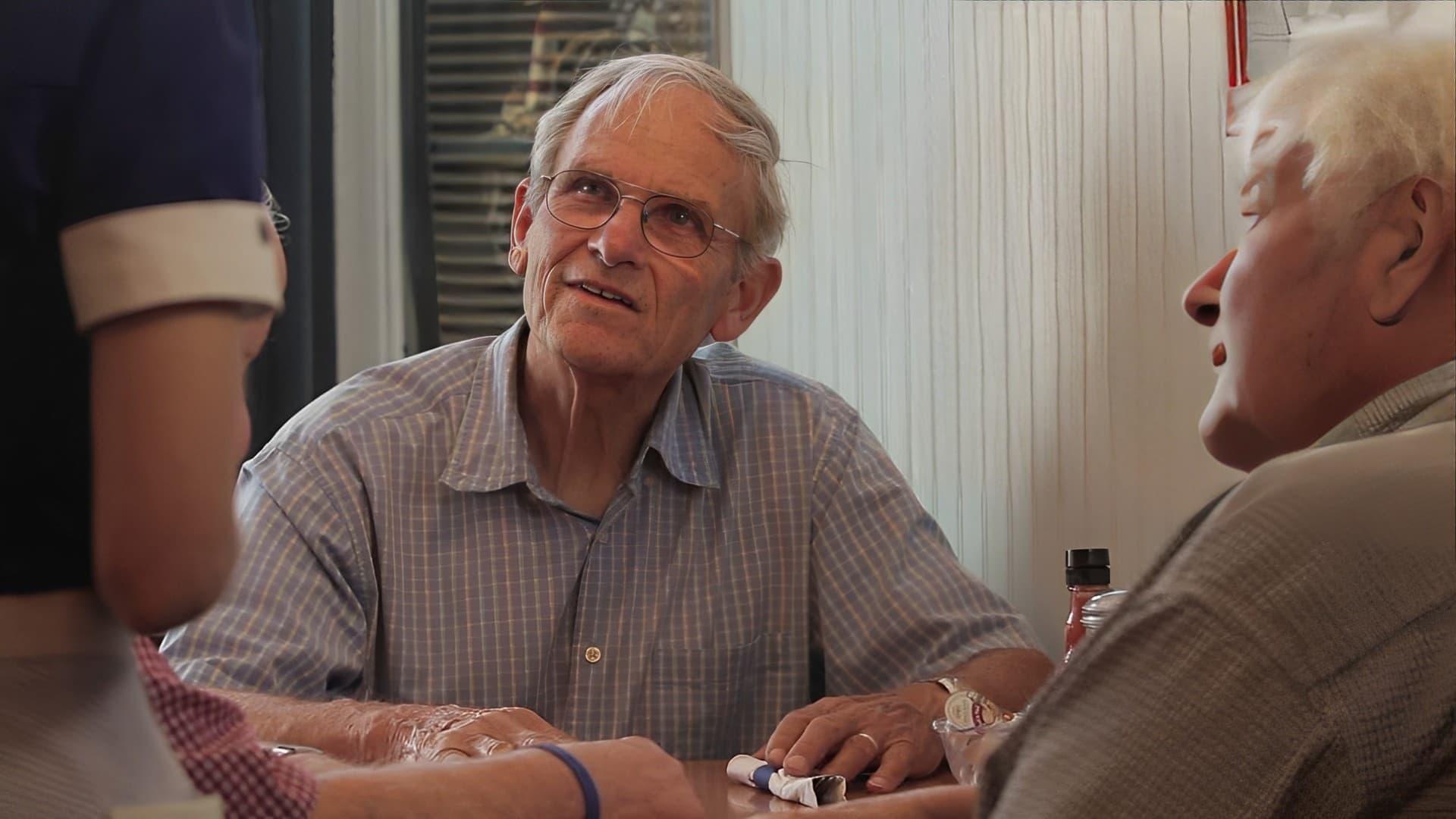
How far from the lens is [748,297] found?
2.04 meters

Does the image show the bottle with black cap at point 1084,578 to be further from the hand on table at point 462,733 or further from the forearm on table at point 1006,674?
the hand on table at point 462,733

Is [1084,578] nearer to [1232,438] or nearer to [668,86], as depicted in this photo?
[1232,438]

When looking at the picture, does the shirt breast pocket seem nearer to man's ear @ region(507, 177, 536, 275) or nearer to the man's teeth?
the man's teeth

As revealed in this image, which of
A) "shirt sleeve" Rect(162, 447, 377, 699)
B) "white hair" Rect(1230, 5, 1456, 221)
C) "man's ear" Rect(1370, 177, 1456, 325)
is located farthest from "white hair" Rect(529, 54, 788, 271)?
"man's ear" Rect(1370, 177, 1456, 325)

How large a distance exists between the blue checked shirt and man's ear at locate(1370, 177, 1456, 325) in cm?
94

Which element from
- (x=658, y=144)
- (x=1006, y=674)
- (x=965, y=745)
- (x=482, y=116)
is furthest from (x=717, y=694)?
(x=482, y=116)

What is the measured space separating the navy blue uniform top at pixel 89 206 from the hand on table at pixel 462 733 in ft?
2.43

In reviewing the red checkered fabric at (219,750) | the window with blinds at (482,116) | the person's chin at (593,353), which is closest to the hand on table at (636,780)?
the red checkered fabric at (219,750)

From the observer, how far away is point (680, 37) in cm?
259

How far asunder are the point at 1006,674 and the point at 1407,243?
952mm

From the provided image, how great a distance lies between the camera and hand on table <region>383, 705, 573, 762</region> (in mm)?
1340

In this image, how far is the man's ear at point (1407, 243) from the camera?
2.99 ft

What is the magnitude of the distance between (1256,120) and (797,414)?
998mm

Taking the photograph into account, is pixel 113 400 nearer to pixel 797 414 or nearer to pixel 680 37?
pixel 797 414
